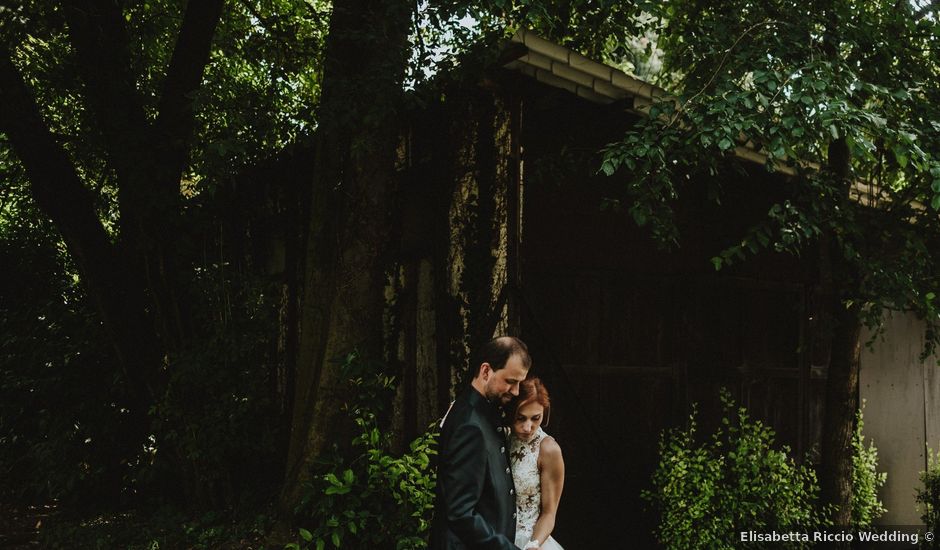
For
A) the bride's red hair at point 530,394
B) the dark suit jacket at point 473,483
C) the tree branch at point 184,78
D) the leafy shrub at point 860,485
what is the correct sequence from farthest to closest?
the tree branch at point 184,78 < the leafy shrub at point 860,485 < the bride's red hair at point 530,394 < the dark suit jacket at point 473,483

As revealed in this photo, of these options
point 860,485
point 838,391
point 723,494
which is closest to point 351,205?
point 723,494

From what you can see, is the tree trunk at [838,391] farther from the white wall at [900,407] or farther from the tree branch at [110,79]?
the tree branch at [110,79]

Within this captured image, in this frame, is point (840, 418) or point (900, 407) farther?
point (900, 407)

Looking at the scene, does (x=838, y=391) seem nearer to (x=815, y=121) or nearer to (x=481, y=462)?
(x=815, y=121)

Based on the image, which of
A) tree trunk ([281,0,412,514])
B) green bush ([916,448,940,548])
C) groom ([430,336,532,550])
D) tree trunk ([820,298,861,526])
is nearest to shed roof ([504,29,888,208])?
tree trunk ([281,0,412,514])

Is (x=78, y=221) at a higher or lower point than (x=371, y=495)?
higher

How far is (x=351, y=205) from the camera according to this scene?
239 inches

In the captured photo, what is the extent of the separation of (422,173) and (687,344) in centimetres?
274

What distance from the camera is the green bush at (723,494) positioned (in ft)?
20.3

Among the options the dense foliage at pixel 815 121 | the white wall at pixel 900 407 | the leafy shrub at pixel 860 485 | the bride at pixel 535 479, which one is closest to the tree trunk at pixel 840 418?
the dense foliage at pixel 815 121

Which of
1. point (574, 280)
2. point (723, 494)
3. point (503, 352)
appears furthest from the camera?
point (574, 280)

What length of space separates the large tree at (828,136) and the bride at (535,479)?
1.44 metres

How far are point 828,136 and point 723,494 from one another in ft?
9.71

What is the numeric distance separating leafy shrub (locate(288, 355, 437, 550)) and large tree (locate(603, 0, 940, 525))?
2.35 meters
